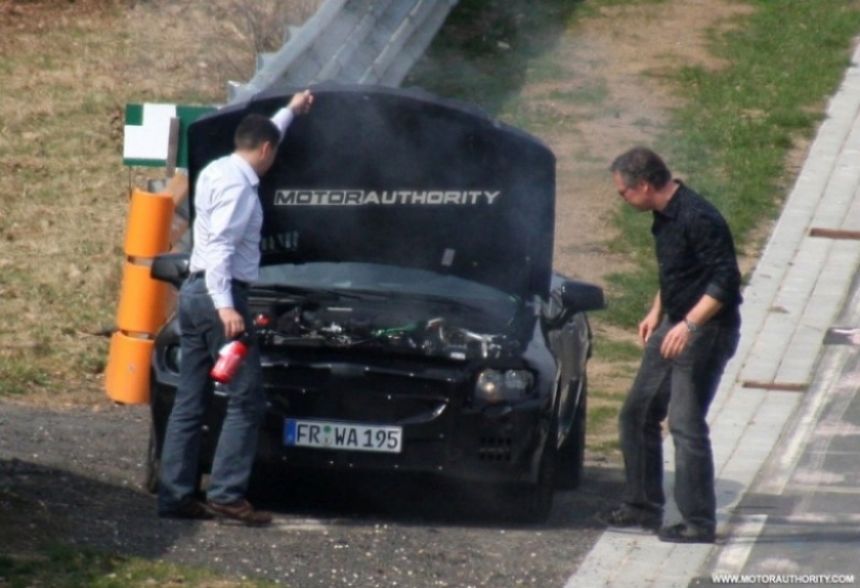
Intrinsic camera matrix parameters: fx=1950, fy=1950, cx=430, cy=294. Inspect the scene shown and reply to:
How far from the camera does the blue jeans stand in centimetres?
827

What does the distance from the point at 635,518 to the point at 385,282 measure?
5.60 ft

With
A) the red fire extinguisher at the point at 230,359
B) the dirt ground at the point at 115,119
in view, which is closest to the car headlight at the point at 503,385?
the red fire extinguisher at the point at 230,359

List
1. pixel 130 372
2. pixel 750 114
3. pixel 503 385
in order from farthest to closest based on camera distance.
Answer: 1. pixel 750 114
2. pixel 130 372
3. pixel 503 385

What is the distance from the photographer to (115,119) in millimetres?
17719

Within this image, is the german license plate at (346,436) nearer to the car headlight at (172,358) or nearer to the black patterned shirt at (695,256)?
the car headlight at (172,358)

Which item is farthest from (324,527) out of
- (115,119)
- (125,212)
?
(115,119)

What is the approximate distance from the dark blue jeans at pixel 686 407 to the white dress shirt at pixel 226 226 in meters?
1.83

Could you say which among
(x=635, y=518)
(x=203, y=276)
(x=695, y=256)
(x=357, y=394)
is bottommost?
(x=635, y=518)

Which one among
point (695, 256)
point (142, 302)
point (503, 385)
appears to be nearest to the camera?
point (695, 256)

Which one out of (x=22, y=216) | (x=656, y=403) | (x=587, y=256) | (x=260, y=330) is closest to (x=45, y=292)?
(x=22, y=216)

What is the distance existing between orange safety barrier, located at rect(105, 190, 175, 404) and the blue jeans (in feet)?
10.2

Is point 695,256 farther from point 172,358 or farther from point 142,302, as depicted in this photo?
point 142,302

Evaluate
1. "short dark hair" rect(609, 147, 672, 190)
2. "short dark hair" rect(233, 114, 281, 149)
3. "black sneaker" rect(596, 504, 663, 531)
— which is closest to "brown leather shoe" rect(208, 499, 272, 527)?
"short dark hair" rect(233, 114, 281, 149)

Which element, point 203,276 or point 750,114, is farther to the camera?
point 750,114
